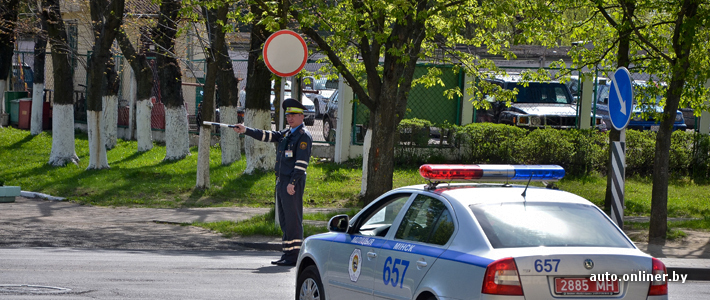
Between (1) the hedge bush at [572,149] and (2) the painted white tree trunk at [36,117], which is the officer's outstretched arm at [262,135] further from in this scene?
(2) the painted white tree trunk at [36,117]

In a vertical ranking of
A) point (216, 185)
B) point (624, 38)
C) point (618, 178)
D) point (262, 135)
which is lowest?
point (216, 185)

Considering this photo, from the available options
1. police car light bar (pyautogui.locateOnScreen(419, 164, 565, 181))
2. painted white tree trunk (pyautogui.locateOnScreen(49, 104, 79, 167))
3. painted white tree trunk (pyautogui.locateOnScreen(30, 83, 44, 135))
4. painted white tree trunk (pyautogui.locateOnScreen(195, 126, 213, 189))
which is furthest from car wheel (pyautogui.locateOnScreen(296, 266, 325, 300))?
painted white tree trunk (pyautogui.locateOnScreen(30, 83, 44, 135))

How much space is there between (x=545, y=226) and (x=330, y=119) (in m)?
15.6

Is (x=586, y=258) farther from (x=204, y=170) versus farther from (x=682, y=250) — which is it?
(x=204, y=170)

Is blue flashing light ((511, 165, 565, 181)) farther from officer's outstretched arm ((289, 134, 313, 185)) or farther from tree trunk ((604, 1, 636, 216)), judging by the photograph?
tree trunk ((604, 1, 636, 216))

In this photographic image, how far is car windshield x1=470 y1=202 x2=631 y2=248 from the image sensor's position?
15.1ft

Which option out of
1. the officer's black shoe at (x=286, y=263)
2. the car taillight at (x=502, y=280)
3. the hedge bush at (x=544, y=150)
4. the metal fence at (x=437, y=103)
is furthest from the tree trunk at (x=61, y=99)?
the car taillight at (x=502, y=280)

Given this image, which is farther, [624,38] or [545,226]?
[624,38]

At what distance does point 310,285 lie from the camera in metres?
6.20

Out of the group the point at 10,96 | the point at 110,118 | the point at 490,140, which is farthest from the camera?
the point at 10,96

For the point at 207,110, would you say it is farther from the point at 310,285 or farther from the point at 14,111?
the point at 14,111

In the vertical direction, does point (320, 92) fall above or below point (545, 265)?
above

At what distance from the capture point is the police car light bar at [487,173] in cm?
536

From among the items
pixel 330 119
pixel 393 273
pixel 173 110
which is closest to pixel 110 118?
pixel 173 110
